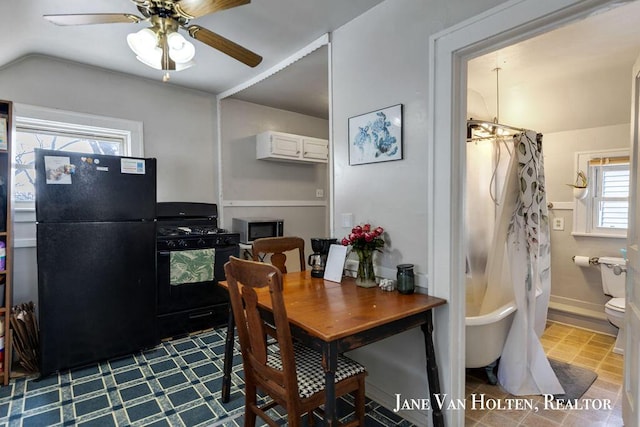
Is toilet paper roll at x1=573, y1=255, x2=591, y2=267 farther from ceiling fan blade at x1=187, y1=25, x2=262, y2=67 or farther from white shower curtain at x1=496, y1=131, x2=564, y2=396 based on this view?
ceiling fan blade at x1=187, y1=25, x2=262, y2=67

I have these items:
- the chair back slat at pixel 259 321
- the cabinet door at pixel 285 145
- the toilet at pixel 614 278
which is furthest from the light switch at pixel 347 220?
the toilet at pixel 614 278

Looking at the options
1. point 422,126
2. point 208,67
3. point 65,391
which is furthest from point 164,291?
point 422,126

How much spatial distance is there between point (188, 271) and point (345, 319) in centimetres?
210

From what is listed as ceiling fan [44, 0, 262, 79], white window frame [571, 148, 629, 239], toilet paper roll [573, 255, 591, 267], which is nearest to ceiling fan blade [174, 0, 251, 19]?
ceiling fan [44, 0, 262, 79]

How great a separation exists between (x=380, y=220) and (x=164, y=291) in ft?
6.77

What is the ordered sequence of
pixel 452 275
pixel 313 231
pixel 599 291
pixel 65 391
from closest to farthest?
pixel 452 275 → pixel 65 391 → pixel 599 291 → pixel 313 231

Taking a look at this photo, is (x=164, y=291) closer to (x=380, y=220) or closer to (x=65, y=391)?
(x=65, y=391)

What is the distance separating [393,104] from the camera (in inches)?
78.3

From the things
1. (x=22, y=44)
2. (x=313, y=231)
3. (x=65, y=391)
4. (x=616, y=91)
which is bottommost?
(x=65, y=391)

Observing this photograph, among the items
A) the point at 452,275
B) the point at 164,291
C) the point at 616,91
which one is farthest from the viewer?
the point at 164,291

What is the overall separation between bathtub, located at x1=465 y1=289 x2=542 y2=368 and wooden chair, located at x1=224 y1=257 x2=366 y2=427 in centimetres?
98

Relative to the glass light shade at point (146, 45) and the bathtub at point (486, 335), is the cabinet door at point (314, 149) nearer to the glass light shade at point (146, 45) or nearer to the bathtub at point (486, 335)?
the glass light shade at point (146, 45)

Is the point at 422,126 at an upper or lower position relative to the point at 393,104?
lower

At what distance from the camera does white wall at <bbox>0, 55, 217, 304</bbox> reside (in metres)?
2.73
